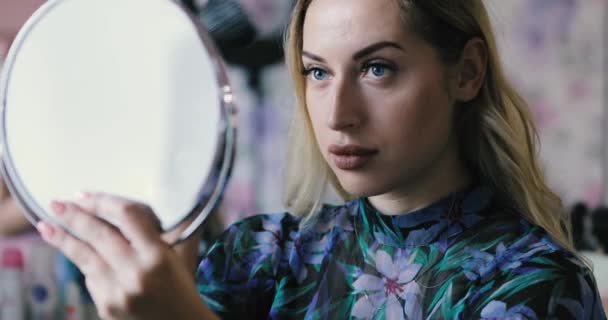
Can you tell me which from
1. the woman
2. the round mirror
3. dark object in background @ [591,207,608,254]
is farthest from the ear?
dark object in background @ [591,207,608,254]

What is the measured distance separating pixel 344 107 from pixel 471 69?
0.16 metres

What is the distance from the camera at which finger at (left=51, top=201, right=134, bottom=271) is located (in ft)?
1.39

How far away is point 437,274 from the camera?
2.29 ft

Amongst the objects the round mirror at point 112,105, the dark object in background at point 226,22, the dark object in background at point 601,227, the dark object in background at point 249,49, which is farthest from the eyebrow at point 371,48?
the dark object in background at point 601,227

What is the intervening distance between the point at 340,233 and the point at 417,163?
13 centimetres

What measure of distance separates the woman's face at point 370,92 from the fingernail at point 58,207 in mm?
266

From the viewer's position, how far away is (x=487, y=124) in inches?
29.7

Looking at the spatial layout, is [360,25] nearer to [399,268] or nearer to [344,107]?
[344,107]


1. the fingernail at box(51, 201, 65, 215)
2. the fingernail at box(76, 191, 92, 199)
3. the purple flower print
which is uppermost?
the fingernail at box(76, 191, 92, 199)

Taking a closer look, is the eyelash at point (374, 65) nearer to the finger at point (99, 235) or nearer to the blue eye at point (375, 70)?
the blue eye at point (375, 70)

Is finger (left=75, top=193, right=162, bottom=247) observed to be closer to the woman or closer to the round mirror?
the round mirror

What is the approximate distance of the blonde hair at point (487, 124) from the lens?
71 cm

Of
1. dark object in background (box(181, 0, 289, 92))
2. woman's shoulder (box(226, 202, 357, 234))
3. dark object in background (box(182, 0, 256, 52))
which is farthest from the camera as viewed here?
dark object in background (box(181, 0, 289, 92))

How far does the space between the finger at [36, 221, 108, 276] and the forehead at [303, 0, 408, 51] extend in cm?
31
